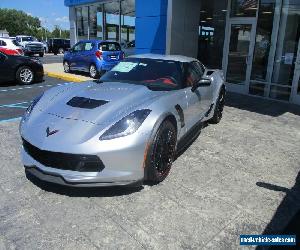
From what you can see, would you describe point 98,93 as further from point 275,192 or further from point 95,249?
point 275,192

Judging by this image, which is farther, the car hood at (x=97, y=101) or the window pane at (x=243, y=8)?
the window pane at (x=243, y=8)

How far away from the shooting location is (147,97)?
12.7 ft

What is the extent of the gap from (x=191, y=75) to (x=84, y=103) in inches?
76.0

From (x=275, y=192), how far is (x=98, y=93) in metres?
2.57

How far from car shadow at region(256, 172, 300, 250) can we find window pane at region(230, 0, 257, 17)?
23.3 ft

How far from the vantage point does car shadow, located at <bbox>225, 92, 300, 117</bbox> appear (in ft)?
26.0

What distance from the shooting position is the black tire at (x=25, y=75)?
10.5 m

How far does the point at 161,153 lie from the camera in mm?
3688

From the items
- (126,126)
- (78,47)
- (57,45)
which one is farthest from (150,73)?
(57,45)

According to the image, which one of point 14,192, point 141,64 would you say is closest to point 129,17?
point 141,64

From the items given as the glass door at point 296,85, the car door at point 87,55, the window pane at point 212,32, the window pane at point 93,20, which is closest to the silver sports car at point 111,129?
the glass door at point 296,85

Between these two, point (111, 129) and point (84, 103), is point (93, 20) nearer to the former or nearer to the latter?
point (84, 103)

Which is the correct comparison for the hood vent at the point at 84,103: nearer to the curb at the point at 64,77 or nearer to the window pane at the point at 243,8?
the window pane at the point at 243,8

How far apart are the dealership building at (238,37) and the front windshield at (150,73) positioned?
5497 mm
